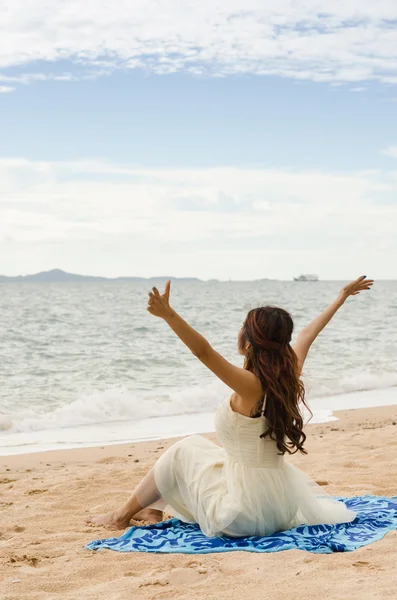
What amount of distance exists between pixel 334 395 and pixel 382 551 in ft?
30.2

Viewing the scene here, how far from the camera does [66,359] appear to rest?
1959 cm

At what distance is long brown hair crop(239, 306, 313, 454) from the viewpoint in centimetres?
402

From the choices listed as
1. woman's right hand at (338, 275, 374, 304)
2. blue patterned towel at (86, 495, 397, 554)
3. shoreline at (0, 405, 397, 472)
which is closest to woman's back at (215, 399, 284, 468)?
blue patterned towel at (86, 495, 397, 554)

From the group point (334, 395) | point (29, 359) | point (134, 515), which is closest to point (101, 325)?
point (29, 359)

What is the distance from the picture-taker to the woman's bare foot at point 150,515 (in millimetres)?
4766

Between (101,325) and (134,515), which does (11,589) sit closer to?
(134,515)

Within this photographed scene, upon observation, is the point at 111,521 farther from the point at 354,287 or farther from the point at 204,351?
the point at 354,287

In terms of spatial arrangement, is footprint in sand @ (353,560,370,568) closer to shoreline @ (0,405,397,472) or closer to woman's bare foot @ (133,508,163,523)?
woman's bare foot @ (133,508,163,523)

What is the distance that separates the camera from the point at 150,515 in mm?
4781

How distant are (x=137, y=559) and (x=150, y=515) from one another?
797 mm

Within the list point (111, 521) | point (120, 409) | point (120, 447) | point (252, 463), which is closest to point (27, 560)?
point (111, 521)

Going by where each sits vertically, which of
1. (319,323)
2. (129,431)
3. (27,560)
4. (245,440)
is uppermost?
Result: (319,323)

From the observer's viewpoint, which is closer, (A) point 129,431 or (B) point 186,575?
(B) point 186,575

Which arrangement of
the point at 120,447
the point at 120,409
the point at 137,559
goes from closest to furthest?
the point at 137,559
the point at 120,447
the point at 120,409
